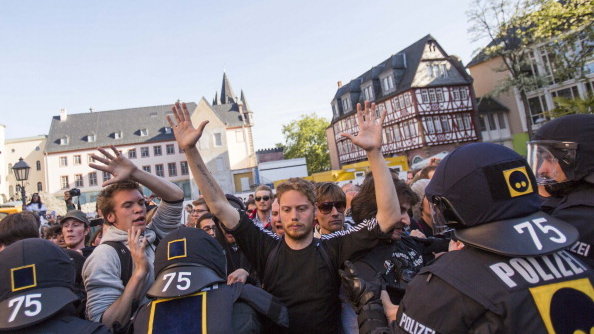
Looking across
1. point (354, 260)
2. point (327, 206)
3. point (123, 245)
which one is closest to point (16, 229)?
point (123, 245)

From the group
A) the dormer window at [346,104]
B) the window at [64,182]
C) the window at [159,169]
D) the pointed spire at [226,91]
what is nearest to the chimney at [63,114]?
the window at [64,182]

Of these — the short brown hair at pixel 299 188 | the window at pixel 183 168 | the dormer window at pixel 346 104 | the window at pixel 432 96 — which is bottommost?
the short brown hair at pixel 299 188

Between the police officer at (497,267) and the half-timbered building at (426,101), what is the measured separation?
105ft

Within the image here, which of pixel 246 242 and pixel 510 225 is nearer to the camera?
pixel 510 225

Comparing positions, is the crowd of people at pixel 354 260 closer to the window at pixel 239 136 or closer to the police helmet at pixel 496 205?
the police helmet at pixel 496 205

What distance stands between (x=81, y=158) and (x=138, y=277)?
59619 mm

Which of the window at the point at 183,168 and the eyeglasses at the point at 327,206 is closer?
the eyeglasses at the point at 327,206

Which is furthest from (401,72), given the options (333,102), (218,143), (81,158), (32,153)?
(32,153)

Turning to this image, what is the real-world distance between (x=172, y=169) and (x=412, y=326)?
2255 inches

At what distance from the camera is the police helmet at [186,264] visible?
2.05 metres

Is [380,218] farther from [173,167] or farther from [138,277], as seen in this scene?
[173,167]

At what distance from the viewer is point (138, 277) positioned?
2.46m

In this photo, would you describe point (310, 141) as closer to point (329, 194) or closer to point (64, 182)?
point (64, 182)

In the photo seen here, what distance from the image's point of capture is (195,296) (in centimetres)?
213
